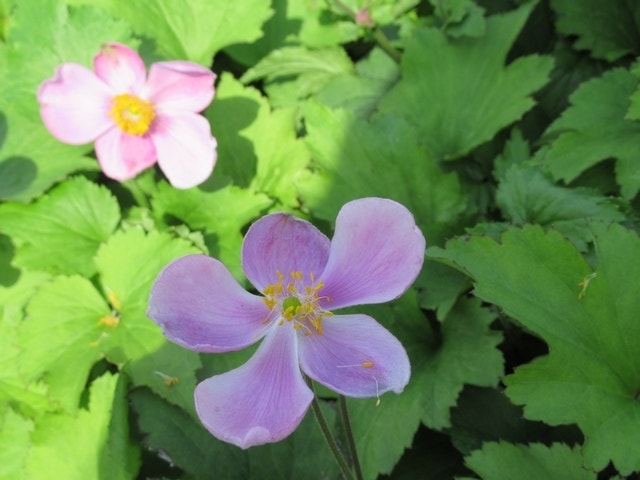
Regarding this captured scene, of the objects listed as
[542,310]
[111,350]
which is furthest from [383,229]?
[111,350]

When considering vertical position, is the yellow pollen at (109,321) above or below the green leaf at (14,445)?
above

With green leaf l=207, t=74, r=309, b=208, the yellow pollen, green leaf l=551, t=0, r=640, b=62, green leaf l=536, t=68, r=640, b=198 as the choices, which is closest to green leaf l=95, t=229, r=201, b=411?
the yellow pollen

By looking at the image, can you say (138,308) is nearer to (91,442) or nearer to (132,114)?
(91,442)

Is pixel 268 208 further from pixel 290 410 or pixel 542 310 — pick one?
pixel 290 410

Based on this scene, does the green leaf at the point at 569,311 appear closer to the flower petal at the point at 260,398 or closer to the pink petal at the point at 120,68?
the flower petal at the point at 260,398

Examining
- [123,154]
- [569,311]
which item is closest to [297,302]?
[569,311]

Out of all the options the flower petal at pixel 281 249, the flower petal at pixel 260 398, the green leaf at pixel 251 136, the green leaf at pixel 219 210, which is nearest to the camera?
the flower petal at pixel 260 398

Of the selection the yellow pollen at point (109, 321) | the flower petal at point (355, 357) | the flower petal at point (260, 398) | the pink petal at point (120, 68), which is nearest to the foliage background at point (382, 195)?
the yellow pollen at point (109, 321)
